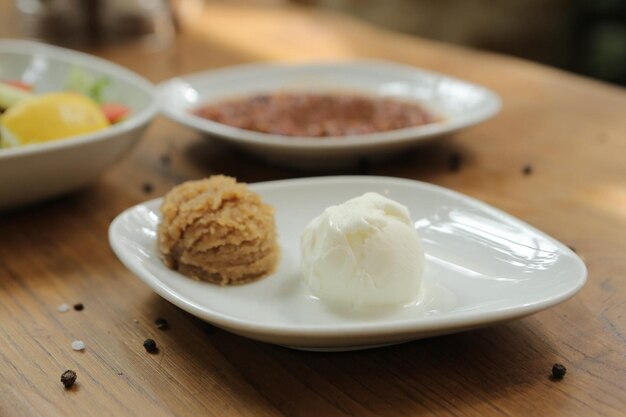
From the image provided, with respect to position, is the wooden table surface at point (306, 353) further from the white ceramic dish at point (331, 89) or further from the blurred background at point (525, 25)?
the blurred background at point (525, 25)

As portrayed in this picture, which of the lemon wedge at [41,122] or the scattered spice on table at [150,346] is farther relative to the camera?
the lemon wedge at [41,122]

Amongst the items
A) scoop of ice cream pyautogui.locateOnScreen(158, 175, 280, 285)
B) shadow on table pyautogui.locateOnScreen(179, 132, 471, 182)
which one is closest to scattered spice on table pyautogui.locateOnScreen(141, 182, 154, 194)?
shadow on table pyautogui.locateOnScreen(179, 132, 471, 182)

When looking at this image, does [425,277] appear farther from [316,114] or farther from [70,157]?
[316,114]

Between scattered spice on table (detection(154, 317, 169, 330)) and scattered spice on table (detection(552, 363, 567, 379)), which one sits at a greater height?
scattered spice on table (detection(552, 363, 567, 379))

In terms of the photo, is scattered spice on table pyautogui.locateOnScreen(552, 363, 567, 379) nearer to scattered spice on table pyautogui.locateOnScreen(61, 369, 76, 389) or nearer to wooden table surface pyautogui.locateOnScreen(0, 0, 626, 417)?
wooden table surface pyautogui.locateOnScreen(0, 0, 626, 417)

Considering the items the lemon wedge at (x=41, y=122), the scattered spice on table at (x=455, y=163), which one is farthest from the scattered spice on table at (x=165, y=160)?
the scattered spice on table at (x=455, y=163)

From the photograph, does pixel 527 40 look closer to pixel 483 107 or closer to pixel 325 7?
pixel 325 7
